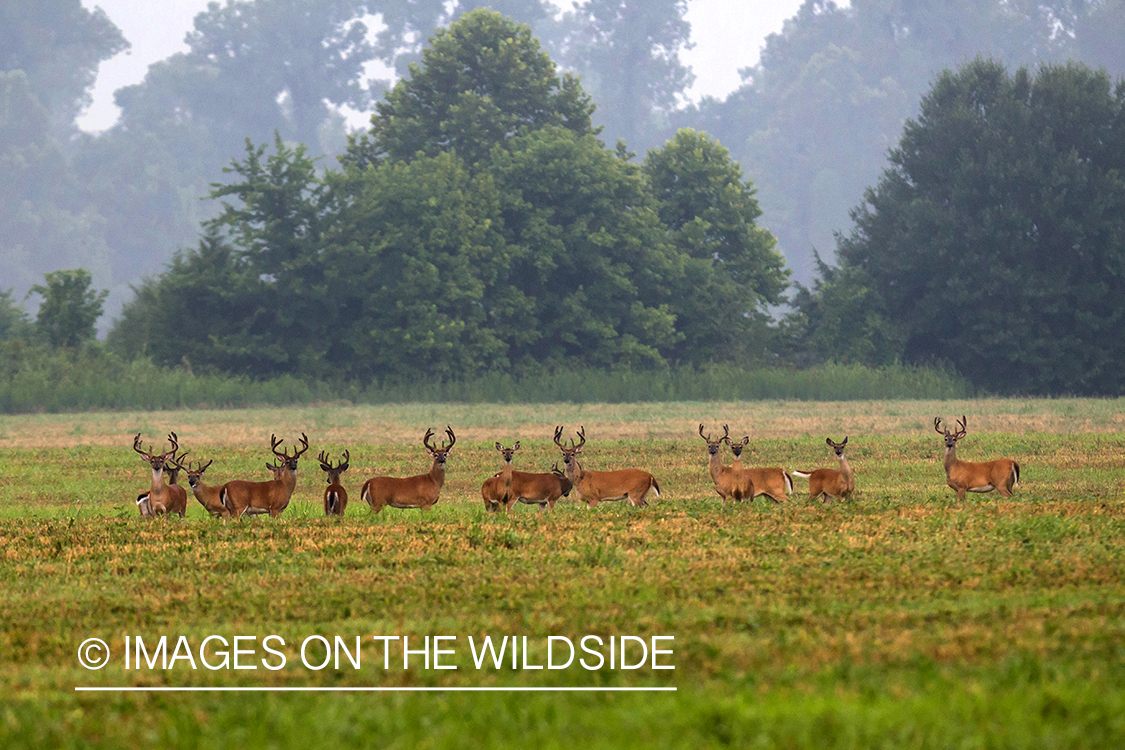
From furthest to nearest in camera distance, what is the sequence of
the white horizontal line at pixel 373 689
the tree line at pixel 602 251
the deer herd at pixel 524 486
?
the tree line at pixel 602 251, the deer herd at pixel 524 486, the white horizontal line at pixel 373 689

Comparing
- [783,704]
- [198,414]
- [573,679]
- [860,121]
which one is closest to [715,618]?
[573,679]

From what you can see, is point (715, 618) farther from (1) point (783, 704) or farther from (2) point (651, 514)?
(2) point (651, 514)

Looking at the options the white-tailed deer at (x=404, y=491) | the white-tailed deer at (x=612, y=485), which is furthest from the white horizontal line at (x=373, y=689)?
the white-tailed deer at (x=612, y=485)

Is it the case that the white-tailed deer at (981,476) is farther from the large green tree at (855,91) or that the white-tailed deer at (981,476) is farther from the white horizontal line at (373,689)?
the large green tree at (855,91)

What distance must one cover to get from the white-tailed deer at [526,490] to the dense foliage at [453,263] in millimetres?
32172

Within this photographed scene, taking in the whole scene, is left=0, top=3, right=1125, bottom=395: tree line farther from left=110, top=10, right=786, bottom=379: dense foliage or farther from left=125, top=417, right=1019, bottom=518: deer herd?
left=125, top=417, right=1019, bottom=518: deer herd

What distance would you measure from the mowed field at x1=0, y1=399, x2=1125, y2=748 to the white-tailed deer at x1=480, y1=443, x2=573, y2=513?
0.76ft

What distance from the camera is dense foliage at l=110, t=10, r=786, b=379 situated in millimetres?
49875

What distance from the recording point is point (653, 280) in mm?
53281

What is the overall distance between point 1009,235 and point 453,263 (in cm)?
2056

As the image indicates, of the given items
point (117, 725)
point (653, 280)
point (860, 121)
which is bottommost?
point (117, 725)

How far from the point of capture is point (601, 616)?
31.7 feet

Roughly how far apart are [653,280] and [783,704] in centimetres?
4658

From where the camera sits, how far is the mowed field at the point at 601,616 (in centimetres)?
686
